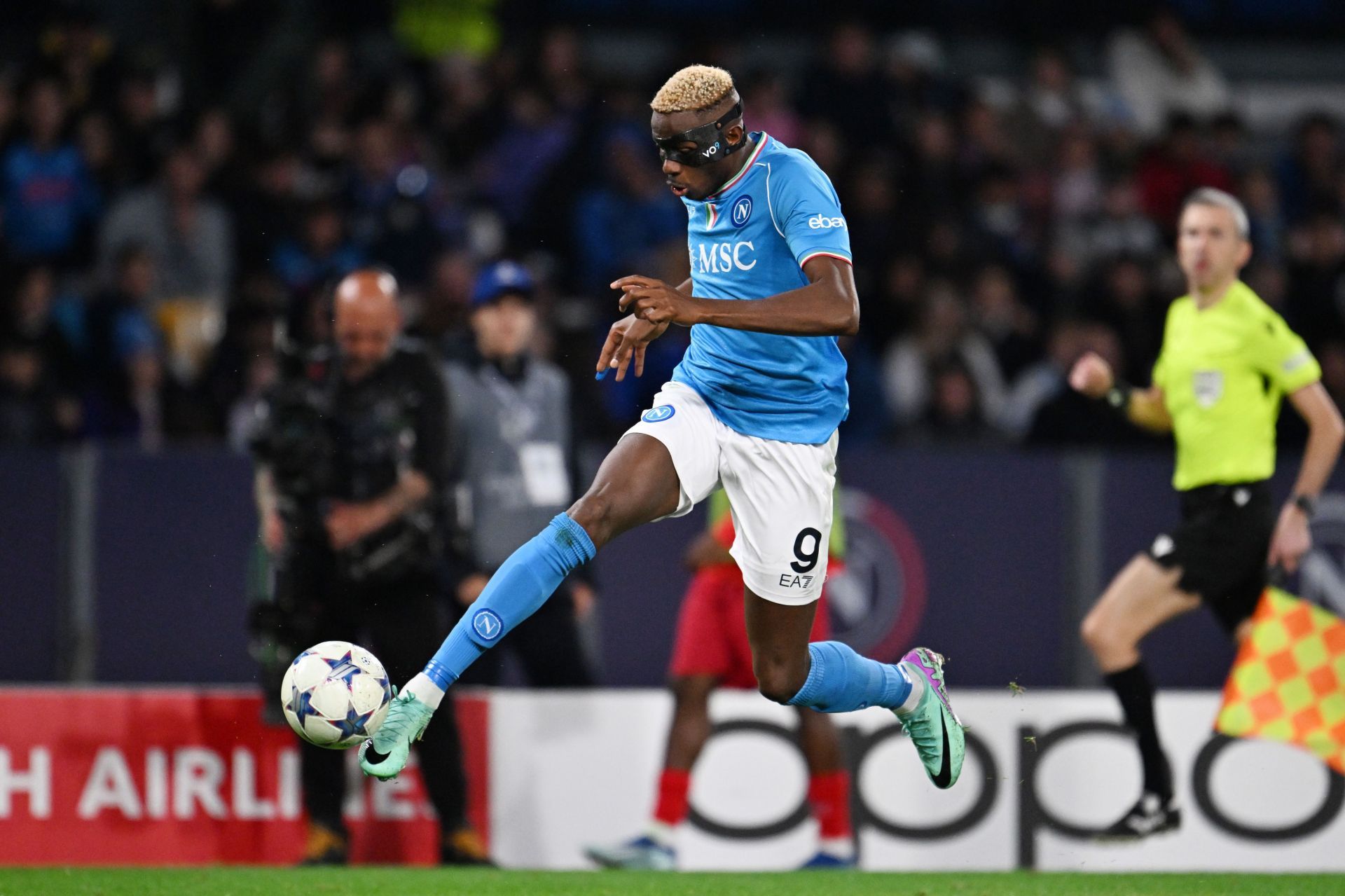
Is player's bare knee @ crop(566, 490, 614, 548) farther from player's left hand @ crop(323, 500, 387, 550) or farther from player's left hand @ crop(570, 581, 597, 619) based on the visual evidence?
player's left hand @ crop(570, 581, 597, 619)

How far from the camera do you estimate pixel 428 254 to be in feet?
36.8

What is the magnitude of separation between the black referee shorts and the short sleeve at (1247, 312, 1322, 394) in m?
0.40

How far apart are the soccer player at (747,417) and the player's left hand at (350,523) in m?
1.81

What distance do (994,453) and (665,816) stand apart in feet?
13.0

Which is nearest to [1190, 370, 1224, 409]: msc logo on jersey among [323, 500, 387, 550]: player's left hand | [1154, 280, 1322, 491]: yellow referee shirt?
[1154, 280, 1322, 491]: yellow referee shirt

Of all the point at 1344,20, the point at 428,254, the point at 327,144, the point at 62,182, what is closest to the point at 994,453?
the point at 428,254

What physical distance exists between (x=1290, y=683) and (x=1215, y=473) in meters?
0.90

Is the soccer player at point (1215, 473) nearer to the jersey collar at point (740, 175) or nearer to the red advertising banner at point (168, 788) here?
the jersey collar at point (740, 175)

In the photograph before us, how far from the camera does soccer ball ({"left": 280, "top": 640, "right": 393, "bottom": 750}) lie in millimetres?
5258

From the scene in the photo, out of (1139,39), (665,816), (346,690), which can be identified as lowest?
(665,816)

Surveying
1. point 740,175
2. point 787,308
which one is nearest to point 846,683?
point 787,308

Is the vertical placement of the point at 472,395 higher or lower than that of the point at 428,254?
lower

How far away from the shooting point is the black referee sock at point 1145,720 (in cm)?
695

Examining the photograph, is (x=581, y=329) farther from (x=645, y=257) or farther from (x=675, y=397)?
(x=675, y=397)
